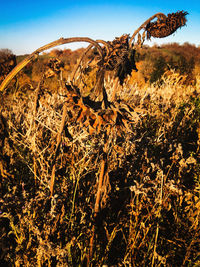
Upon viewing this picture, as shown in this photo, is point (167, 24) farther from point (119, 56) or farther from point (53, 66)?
point (53, 66)

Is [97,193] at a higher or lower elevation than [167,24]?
lower

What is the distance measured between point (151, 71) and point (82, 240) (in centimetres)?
1270

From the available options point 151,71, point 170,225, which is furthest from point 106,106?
point 151,71

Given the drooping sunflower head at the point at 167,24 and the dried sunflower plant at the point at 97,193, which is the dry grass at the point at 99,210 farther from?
the drooping sunflower head at the point at 167,24

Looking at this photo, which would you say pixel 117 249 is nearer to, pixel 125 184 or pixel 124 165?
pixel 125 184

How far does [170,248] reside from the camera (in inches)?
49.0

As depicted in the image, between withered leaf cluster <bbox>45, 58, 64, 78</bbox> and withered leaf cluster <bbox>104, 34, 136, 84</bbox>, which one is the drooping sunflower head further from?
withered leaf cluster <bbox>45, 58, 64, 78</bbox>

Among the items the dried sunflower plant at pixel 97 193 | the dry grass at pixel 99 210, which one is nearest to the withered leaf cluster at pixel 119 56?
the dried sunflower plant at pixel 97 193

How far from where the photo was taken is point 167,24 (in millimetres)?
848

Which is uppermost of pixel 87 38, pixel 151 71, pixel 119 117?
pixel 151 71

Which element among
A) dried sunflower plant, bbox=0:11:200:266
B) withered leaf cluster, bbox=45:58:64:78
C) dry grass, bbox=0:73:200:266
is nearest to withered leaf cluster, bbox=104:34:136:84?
dried sunflower plant, bbox=0:11:200:266

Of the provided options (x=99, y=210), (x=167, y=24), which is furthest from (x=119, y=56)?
(x=99, y=210)

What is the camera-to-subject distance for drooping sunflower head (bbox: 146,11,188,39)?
2.77ft

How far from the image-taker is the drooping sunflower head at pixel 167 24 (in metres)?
0.84
